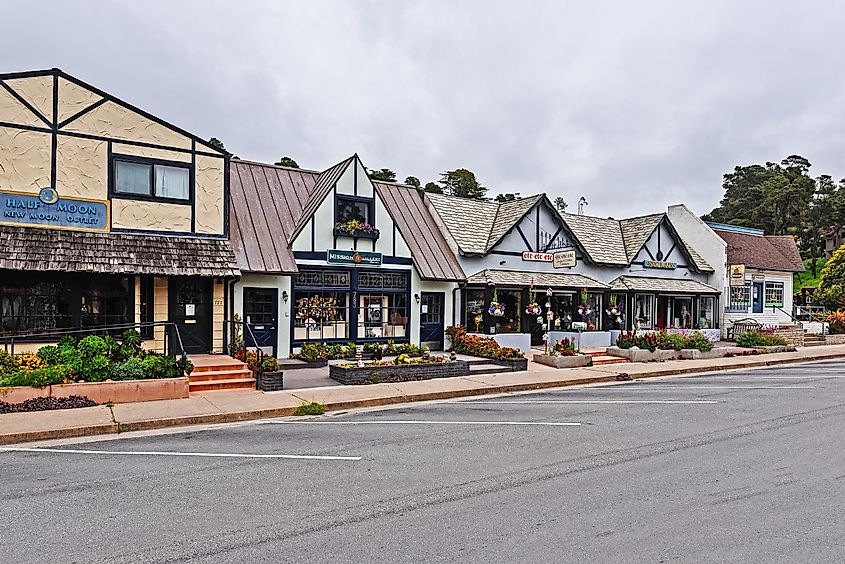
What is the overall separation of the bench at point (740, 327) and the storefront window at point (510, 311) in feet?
40.3

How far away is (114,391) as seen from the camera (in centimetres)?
1240

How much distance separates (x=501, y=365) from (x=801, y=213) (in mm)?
56036

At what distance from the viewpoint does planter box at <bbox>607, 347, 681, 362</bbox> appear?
21.9 metres

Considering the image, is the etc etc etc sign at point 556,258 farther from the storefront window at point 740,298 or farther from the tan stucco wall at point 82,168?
the tan stucco wall at point 82,168

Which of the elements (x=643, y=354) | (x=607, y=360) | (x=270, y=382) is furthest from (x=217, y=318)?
(x=643, y=354)

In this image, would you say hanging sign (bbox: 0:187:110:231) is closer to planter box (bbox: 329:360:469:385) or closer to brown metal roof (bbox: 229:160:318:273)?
brown metal roof (bbox: 229:160:318:273)

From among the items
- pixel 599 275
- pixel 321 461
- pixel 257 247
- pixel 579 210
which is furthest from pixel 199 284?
pixel 579 210

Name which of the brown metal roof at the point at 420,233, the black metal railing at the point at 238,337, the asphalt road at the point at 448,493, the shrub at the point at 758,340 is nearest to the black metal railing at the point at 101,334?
the black metal railing at the point at 238,337

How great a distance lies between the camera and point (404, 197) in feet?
80.8

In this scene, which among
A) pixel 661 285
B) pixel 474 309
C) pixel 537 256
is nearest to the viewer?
pixel 474 309

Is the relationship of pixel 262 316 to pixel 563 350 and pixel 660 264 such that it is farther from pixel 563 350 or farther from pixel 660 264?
pixel 660 264

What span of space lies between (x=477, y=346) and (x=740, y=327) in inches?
656

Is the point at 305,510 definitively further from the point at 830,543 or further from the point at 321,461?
the point at 830,543

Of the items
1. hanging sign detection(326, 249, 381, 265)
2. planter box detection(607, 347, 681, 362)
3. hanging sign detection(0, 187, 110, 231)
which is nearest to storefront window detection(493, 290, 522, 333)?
planter box detection(607, 347, 681, 362)
